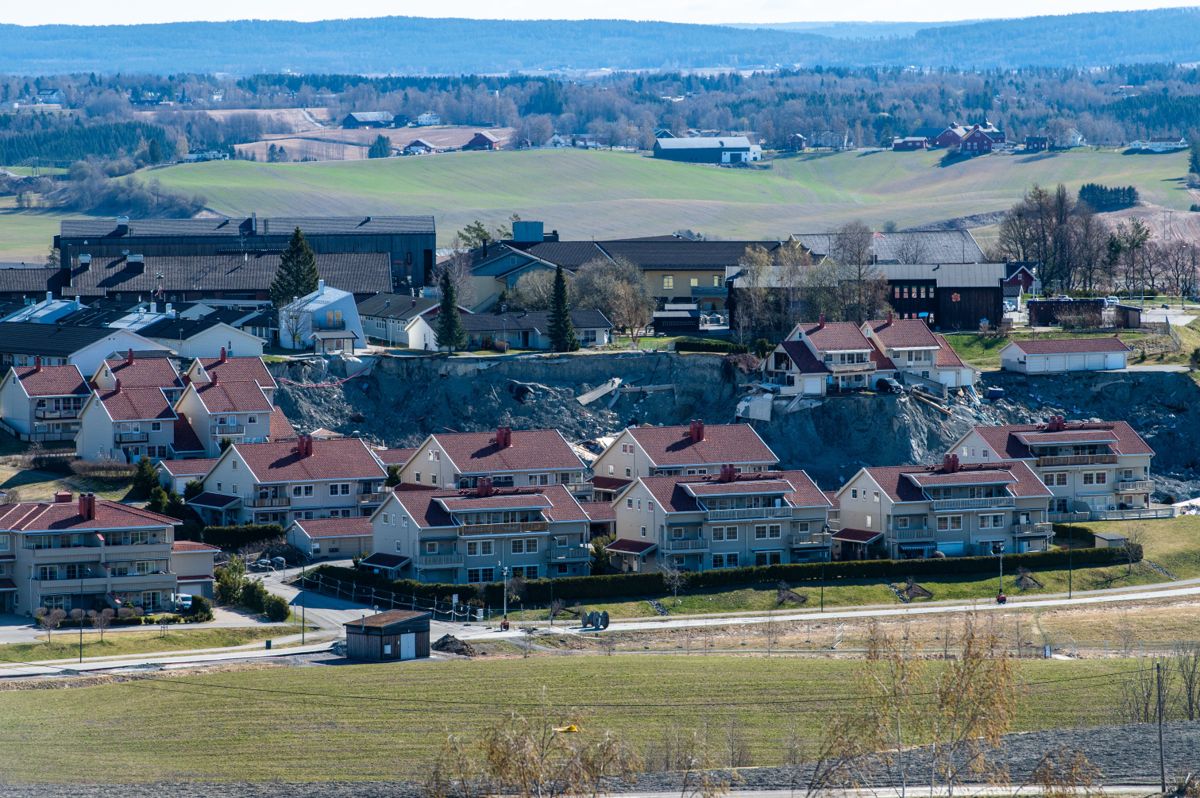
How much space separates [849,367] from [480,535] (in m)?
33.0

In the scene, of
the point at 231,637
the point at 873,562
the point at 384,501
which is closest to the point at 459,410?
the point at 384,501

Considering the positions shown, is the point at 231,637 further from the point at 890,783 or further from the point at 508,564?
the point at 890,783

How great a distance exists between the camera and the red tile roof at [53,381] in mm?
103500

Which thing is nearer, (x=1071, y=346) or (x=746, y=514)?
(x=746, y=514)

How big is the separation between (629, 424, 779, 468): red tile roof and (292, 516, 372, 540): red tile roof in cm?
1296

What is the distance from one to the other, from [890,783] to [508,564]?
32.7 meters

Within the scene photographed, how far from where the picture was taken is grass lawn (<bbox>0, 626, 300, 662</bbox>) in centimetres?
6931

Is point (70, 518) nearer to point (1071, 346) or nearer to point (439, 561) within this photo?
point (439, 561)

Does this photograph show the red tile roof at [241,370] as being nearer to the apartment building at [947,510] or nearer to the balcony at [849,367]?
the balcony at [849,367]

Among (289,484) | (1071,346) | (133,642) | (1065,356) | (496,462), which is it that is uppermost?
(1071,346)

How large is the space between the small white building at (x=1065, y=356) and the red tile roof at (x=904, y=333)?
542 centimetres

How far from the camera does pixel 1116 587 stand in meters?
85.3

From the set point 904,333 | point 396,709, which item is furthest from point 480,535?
point 904,333

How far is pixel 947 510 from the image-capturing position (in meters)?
89.3
